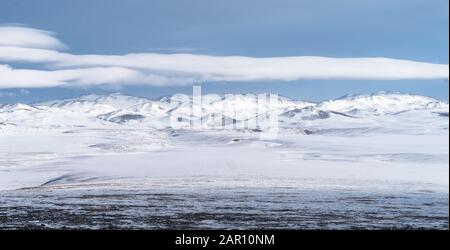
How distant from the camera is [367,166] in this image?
2761 inches

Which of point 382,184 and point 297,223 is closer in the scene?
point 297,223

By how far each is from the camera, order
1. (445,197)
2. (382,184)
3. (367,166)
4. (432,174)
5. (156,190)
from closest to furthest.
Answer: (445,197)
(156,190)
(382,184)
(432,174)
(367,166)

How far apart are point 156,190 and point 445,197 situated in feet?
60.1

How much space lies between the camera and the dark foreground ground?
25.0 m

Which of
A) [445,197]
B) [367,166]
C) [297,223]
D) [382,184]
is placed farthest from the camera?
[367,166]

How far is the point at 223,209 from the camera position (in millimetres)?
30391

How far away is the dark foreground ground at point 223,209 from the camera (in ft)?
82.1

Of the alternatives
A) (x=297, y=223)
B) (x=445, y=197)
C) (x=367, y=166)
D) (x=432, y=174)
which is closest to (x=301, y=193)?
(x=445, y=197)

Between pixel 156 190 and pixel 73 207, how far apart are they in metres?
11.6
